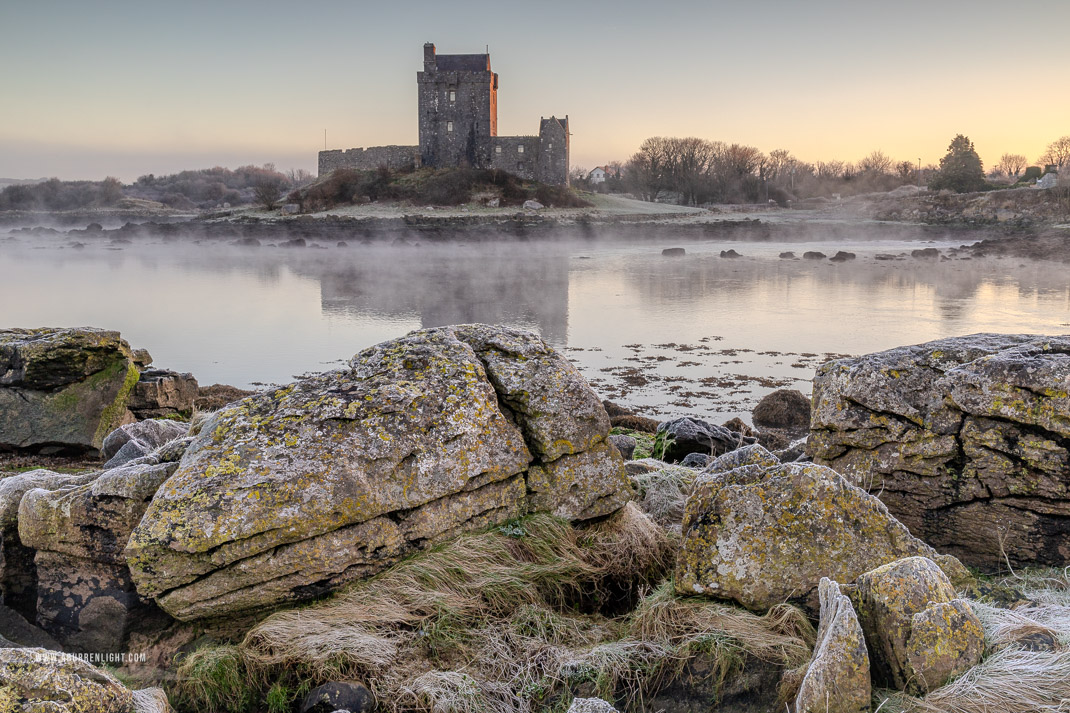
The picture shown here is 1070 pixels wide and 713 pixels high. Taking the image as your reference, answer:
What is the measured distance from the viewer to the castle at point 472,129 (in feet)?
226

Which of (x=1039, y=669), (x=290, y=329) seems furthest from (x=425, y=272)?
(x=1039, y=669)

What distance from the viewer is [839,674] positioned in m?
3.47

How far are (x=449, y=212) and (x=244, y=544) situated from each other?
56.1 m

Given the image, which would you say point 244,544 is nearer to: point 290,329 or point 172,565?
point 172,565

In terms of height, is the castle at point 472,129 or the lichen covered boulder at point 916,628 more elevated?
the castle at point 472,129

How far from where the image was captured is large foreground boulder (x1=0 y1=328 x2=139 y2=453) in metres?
9.09

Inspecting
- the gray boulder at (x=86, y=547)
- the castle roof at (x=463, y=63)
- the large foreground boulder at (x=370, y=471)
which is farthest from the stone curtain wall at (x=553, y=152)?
the gray boulder at (x=86, y=547)

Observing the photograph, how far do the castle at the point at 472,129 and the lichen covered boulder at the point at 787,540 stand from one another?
66632mm

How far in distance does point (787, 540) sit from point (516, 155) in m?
68.3

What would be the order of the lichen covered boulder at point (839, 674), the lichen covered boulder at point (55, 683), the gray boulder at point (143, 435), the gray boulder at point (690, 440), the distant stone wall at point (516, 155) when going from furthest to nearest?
the distant stone wall at point (516, 155), the gray boulder at point (690, 440), the gray boulder at point (143, 435), the lichen covered boulder at point (839, 674), the lichen covered boulder at point (55, 683)

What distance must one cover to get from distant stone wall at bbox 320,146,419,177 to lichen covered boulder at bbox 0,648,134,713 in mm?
71823

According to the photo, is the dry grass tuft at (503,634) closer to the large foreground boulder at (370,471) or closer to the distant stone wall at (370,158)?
the large foreground boulder at (370,471)

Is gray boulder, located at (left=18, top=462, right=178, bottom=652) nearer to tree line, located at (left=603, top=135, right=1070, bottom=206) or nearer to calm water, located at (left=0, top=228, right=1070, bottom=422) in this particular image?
calm water, located at (left=0, top=228, right=1070, bottom=422)

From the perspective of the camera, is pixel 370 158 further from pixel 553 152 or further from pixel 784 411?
pixel 784 411
